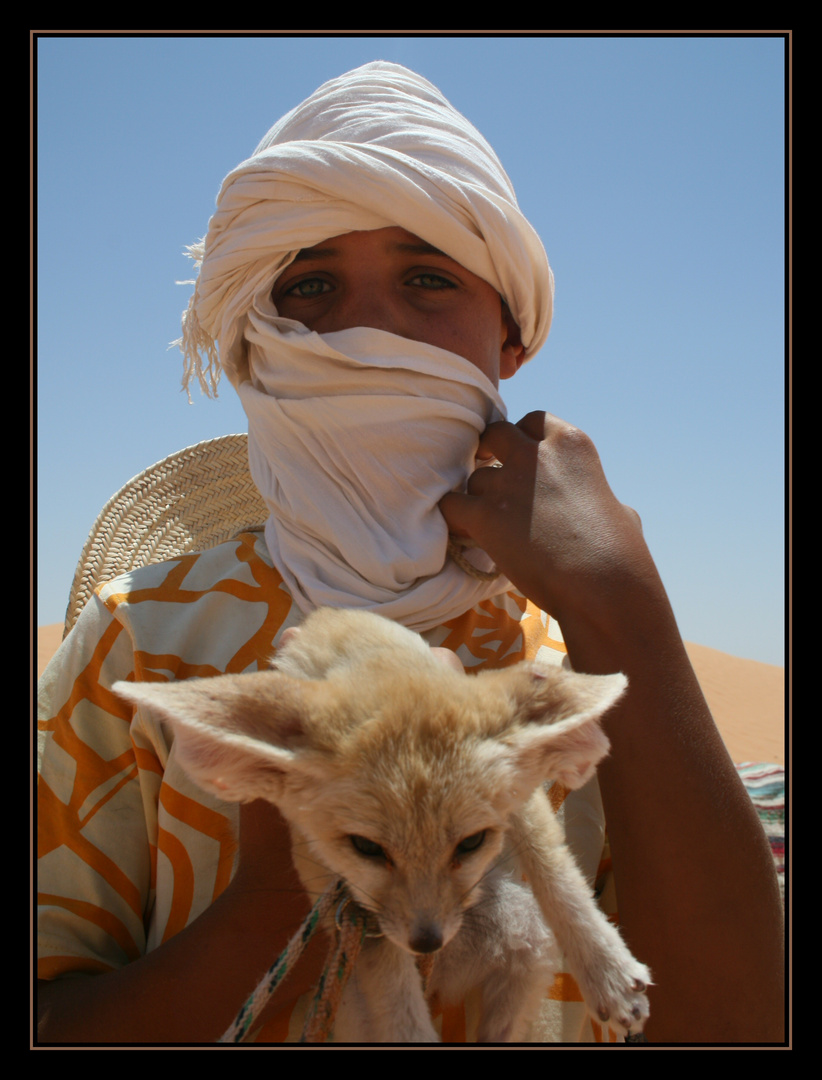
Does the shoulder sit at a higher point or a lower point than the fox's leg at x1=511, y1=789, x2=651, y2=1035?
higher

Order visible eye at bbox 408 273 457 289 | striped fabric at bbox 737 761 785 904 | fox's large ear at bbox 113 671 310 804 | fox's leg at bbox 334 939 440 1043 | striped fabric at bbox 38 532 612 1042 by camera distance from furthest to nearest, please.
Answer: striped fabric at bbox 737 761 785 904
visible eye at bbox 408 273 457 289
striped fabric at bbox 38 532 612 1042
fox's leg at bbox 334 939 440 1043
fox's large ear at bbox 113 671 310 804

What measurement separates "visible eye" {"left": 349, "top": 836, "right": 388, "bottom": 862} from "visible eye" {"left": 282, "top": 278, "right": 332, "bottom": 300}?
5.43 feet

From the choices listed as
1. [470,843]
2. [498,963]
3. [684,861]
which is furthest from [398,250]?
[498,963]

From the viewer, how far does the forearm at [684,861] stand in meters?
1.58

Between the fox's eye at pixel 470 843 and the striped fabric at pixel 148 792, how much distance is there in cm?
71

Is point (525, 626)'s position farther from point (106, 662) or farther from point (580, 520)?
point (106, 662)

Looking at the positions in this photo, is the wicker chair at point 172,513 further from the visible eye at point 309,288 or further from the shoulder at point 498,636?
the shoulder at point 498,636

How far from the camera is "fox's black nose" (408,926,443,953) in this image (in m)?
1.12

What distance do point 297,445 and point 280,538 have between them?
29 centimetres

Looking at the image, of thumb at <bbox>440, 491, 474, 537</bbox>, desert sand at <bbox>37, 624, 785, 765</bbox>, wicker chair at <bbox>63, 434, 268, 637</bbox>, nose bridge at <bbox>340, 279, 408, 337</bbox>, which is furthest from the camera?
desert sand at <bbox>37, 624, 785, 765</bbox>

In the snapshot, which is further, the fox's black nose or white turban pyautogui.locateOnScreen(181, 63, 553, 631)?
white turban pyautogui.locateOnScreen(181, 63, 553, 631)

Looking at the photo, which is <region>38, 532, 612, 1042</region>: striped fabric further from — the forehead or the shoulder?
the forehead

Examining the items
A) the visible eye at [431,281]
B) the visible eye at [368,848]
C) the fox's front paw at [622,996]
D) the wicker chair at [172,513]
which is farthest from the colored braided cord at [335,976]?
the wicker chair at [172,513]

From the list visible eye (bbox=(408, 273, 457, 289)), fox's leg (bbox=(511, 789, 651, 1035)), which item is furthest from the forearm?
visible eye (bbox=(408, 273, 457, 289))
